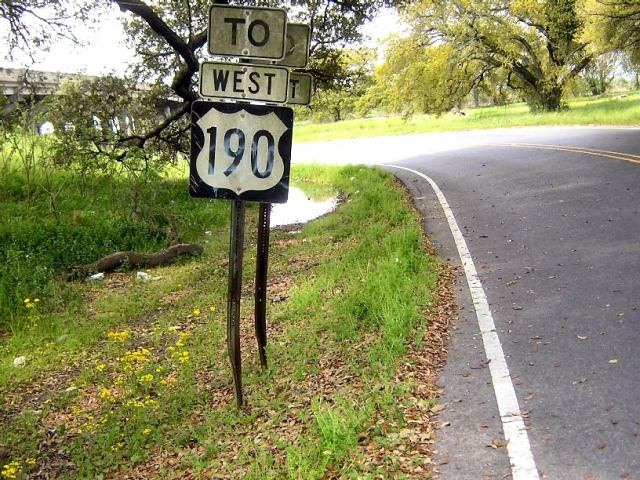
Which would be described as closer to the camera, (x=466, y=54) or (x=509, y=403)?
(x=509, y=403)

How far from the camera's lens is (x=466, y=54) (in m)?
30.1

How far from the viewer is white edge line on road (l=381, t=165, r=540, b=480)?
11.5 feet

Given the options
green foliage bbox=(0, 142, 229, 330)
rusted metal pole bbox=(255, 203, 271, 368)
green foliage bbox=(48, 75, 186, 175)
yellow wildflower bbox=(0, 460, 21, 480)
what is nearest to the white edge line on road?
rusted metal pole bbox=(255, 203, 271, 368)

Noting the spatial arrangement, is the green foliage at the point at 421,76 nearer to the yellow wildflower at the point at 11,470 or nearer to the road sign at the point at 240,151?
the road sign at the point at 240,151

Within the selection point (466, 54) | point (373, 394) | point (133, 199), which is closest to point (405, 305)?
point (373, 394)

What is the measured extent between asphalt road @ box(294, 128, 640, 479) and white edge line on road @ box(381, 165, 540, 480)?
0.04 m

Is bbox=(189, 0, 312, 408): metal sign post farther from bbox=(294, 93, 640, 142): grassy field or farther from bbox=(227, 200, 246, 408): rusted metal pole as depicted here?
bbox=(294, 93, 640, 142): grassy field

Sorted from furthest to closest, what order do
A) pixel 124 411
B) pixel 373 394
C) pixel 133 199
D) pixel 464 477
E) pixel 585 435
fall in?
A: pixel 133 199 → pixel 124 411 → pixel 373 394 → pixel 585 435 → pixel 464 477

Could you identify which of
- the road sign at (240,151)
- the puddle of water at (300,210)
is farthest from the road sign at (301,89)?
the puddle of water at (300,210)

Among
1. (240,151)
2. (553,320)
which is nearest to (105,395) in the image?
(240,151)

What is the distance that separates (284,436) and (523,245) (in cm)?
479

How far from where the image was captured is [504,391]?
172 inches

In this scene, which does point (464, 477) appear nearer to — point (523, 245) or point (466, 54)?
point (523, 245)

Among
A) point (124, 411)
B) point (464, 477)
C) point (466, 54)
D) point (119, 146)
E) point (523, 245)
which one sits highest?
point (466, 54)
